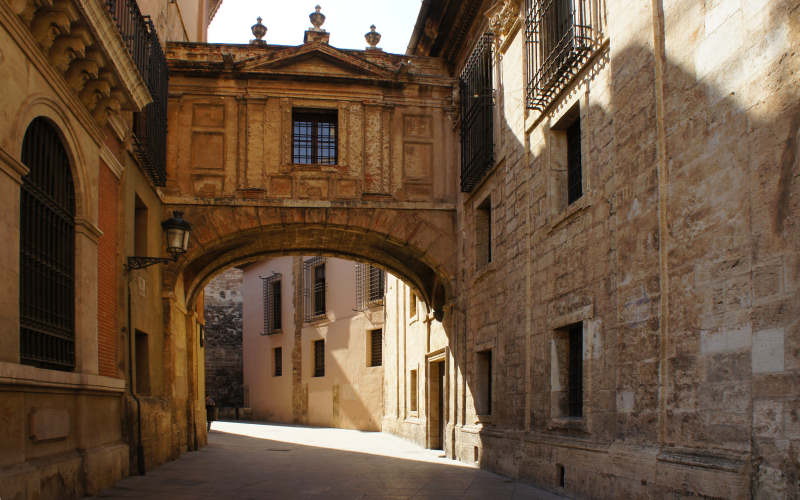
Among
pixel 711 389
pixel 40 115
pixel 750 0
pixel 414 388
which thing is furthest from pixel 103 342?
pixel 414 388

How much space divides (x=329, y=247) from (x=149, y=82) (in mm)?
6152

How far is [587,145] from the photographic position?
363 inches

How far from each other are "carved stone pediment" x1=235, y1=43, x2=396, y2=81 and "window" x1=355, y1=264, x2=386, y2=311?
10.8 metres

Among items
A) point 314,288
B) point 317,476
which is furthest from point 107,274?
point 314,288

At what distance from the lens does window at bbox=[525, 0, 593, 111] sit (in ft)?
Answer: 30.6

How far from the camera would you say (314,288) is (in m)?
31.0

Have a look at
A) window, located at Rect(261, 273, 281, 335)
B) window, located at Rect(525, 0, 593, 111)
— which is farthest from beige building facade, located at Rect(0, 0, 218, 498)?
window, located at Rect(261, 273, 281, 335)

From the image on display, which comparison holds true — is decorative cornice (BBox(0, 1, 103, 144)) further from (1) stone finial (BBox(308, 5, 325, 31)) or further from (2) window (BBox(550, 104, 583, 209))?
(1) stone finial (BBox(308, 5, 325, 31))

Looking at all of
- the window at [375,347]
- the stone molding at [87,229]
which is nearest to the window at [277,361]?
the window at [375,347]

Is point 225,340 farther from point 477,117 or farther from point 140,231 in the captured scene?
point 477,117

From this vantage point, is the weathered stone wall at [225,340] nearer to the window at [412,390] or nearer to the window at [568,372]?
the window at [412,390]

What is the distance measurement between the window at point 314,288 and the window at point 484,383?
1649 cm

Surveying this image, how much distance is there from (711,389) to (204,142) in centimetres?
1083

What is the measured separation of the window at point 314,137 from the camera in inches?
613
